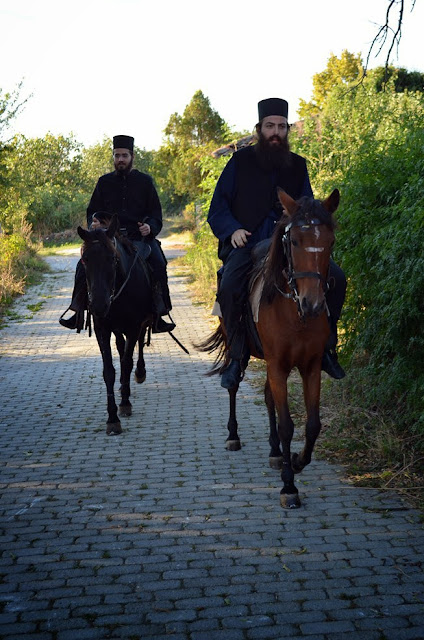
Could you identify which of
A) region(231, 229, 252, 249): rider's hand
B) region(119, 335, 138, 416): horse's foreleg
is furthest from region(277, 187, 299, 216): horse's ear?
region(119, 335, 138, 416): horse's foreleg

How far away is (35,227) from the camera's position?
52938mm

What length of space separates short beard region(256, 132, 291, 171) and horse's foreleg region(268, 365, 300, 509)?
6.59ft

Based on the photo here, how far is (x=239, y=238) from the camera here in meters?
6.33

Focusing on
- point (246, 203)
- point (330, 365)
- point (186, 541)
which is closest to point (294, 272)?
point (330, 365)

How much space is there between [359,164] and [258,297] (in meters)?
2.92

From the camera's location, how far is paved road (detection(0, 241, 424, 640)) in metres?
3.96

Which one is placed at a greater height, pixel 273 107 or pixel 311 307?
pixel 273 107

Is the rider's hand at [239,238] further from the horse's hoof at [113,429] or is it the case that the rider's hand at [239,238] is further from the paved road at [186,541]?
the horse's hoof at [113,429]

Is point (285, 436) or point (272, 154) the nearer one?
point (285, 436)

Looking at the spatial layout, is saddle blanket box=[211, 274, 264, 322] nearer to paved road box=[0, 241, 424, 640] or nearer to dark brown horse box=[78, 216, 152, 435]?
paved road box=[0, 241, 424, 640]

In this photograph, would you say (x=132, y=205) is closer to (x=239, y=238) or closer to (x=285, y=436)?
(x=239, y=238)

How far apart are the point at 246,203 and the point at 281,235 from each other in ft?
4.54

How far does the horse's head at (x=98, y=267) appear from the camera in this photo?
768 centimetres

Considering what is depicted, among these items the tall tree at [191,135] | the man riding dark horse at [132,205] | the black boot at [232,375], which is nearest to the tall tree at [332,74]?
the tall tree at [191,135]
